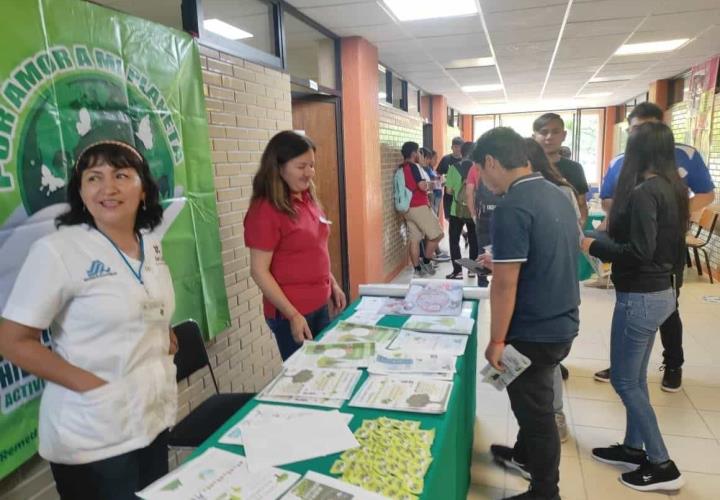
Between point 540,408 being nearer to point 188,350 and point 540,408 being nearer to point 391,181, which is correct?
point 188,350

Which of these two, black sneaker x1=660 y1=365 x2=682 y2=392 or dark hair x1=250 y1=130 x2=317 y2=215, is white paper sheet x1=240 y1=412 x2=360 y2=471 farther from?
black sneaker x1=660 y1=365 x2=682 y2=392

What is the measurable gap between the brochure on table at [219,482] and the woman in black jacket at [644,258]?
5.41 ft

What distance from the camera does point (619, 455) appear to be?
2.42 m

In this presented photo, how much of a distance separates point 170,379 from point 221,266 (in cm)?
126

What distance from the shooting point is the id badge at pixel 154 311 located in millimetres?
1341

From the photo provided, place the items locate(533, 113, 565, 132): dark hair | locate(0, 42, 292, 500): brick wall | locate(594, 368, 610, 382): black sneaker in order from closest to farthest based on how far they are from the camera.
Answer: locate(0, 42, 292, 500): brick wall → locate(533, 113, 565, 132): dark hair → locate(594, 368, 610, 382): black sneaker

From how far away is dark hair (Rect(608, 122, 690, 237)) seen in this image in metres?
2.08

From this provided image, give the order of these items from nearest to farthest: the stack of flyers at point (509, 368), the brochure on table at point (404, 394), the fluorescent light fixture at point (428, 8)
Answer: the brochure on table at point (404, 394)
the stack of flyers at point (509, 368)
the fluorescent light fixture at point (428, 8)

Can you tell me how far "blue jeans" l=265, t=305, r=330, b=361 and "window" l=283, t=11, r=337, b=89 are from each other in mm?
2648

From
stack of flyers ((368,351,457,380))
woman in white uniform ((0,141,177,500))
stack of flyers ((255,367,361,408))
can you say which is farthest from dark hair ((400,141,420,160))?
woman in white uniform ((0,141,177,500))

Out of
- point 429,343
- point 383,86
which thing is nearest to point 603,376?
point 429,343

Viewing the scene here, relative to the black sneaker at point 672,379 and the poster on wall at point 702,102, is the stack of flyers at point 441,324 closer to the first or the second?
the black sneaker at point 672,379

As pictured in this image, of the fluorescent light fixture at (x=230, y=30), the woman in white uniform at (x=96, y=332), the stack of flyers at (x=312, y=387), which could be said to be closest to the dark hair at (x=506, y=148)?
the stack of flyers at (x=312, y=387)

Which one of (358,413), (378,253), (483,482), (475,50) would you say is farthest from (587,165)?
(358,413)
